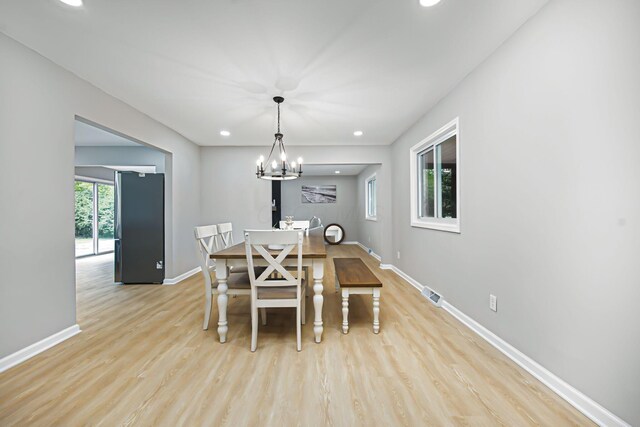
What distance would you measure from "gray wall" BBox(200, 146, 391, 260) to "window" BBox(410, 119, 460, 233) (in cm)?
115

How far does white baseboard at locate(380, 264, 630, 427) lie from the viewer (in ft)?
4.42

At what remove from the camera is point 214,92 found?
2898mm

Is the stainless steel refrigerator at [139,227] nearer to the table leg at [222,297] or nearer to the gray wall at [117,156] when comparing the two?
the gray wall at [117,156]

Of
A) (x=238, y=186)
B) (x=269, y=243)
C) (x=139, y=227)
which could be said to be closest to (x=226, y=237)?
(x=139, y=227)

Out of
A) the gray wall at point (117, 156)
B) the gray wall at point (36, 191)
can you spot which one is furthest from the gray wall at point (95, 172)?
the gray wall at point (36, 191)

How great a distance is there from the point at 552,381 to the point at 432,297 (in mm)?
1630

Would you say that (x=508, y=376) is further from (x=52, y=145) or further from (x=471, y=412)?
(x=52, y=145)

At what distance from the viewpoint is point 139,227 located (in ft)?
13.6

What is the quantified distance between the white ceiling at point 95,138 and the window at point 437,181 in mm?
4245

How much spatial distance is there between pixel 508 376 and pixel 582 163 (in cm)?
137

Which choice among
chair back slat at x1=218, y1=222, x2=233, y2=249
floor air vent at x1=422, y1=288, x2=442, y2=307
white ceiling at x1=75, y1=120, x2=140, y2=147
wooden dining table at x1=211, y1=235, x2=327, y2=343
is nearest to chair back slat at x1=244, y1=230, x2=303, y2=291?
wooden dining table at x1=211, y1=235, x2=327, y2=343

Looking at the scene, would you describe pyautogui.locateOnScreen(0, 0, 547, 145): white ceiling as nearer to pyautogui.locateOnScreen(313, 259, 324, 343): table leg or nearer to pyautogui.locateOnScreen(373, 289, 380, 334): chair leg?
pyautogui.locateOnScreen(313, 259, 324, 343): table leg

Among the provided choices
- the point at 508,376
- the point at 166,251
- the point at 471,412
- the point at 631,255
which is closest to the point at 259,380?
the point at 471,412

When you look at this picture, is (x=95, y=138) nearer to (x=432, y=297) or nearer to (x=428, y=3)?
(x=428, y=3)
